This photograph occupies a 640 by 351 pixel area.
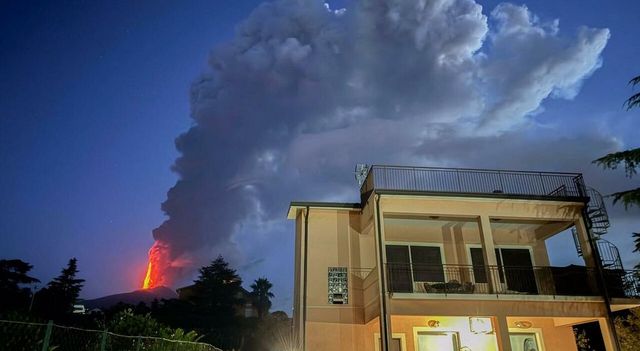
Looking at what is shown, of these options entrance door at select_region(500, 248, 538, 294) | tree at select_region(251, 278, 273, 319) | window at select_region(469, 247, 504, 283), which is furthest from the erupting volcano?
entrance door at select_region(500, 248, 538, 294)

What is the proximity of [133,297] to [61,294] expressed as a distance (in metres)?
79.6

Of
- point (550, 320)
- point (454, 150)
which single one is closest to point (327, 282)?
point (550, 320)

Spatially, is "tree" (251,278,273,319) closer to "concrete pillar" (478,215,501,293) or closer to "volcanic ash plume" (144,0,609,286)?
"volcanic ash plume" (144,0,609,286)

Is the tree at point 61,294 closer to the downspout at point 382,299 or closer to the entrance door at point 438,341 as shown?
the entrance door at point 438,341

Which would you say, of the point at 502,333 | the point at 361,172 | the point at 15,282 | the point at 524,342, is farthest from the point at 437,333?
the point at 15,282

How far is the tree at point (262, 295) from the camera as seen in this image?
187 feet

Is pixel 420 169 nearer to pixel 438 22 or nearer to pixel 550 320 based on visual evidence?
pixel 550 320

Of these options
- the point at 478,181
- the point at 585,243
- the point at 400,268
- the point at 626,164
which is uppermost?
the point at 478,181

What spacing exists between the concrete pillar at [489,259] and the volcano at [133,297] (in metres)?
92.6

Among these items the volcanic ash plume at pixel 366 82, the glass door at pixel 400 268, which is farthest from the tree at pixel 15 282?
the glass door at pixel 400 268

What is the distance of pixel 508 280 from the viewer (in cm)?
1387

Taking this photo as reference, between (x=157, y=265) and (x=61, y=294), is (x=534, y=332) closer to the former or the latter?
(x=61, y=294)

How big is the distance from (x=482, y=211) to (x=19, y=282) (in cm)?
4435

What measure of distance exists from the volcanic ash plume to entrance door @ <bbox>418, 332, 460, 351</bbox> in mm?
6176
